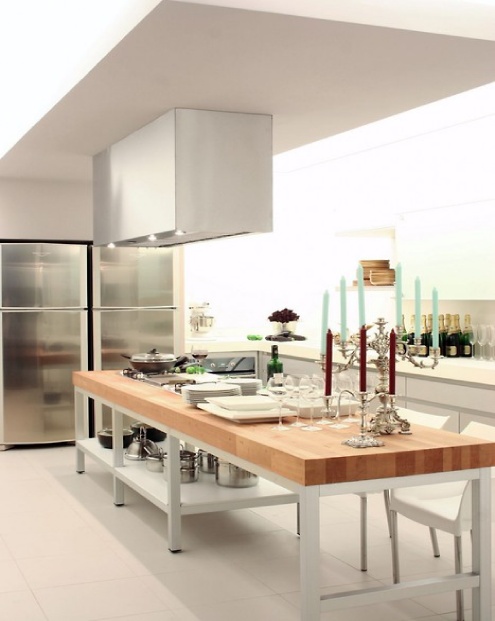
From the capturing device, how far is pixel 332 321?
8.61m

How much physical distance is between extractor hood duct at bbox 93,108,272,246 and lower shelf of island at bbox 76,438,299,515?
1423 mm

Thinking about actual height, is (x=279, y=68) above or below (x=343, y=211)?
above

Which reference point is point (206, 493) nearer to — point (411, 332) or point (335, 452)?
point (335, 452)

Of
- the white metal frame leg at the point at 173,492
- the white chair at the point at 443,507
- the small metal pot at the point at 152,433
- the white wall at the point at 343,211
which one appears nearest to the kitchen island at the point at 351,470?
the white chair at the point at 443,507

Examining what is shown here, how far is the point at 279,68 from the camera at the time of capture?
12.5 ft

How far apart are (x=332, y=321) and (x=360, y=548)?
14.4 ft

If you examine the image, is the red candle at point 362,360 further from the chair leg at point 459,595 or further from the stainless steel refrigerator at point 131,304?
the stainless steel refrigerator at point 131,304

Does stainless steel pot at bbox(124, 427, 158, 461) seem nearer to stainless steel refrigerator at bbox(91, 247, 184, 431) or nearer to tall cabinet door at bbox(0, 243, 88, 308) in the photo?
stainless steel refrigerator at bbox(91, 247, 184, 431)

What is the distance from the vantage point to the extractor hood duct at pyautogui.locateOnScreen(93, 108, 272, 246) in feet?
15.2

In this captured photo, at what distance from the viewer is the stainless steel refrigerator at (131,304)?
7.38 m

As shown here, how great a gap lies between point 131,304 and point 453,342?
2775mm

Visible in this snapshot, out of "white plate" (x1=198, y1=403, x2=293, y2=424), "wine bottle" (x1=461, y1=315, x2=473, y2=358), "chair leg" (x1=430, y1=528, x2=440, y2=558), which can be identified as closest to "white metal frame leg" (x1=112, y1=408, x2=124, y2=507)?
"white plate" (x1=198, y1=403, x2=293, y2=424)

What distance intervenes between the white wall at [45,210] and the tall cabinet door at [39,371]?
0.82 metres

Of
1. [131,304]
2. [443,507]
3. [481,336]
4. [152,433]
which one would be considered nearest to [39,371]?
[131,304]
